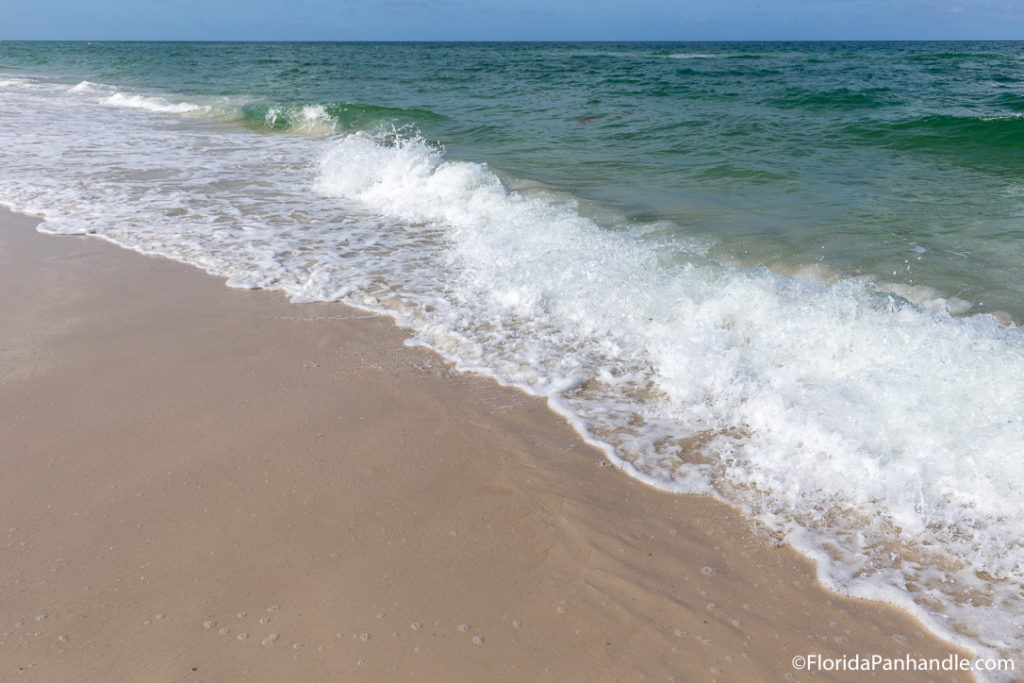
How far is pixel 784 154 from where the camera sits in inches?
397

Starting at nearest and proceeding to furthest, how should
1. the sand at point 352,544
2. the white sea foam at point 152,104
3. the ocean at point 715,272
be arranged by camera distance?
the sand at point 352,544, the ocean at point 715,272, the white sea foam at point 152,104

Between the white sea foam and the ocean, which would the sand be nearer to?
the ocean

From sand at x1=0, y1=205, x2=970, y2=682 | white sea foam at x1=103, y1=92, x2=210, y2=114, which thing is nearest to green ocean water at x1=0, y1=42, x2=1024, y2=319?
white sea foam at x1=103, y1=92, x2=210, y2=114

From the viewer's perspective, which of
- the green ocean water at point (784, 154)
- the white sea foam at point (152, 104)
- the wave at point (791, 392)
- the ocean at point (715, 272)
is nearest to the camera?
the wave at point (791, 392)

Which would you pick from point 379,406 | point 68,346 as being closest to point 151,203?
point 68,346

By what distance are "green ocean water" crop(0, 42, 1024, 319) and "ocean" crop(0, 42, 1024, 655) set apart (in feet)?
0.19

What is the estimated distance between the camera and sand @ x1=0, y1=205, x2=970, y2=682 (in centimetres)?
204

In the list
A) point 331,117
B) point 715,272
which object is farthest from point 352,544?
point 331,117

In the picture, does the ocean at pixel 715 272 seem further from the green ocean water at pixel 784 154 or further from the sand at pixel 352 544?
the sand at pixel 352 544

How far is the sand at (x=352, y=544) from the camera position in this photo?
204 cm

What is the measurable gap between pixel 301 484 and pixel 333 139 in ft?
36.8

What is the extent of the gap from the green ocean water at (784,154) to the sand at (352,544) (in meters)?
3.30

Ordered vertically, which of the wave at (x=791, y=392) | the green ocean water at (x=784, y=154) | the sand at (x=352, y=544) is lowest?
the sand at (x=352, y=544)

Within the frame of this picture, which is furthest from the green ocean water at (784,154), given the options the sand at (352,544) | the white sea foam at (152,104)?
the sand at (352,544)
